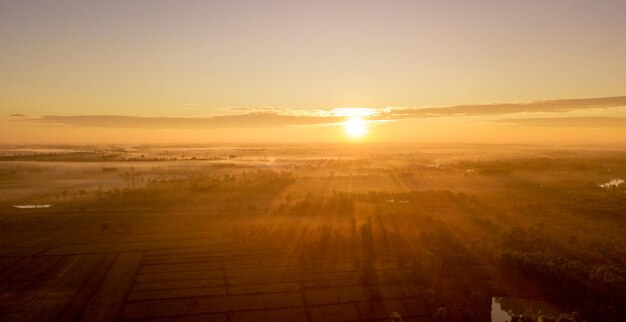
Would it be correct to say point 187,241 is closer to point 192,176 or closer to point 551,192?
point 192,176

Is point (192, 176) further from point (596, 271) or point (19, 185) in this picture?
point (596, 271)

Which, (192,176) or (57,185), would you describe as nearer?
(57,185)

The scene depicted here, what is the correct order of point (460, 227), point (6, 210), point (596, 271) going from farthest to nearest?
1. point (6, 210)
2. point (460, 227)
3. point (596, 271)

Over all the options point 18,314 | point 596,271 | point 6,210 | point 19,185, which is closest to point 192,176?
point 19,185

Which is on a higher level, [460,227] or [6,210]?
[6,210]

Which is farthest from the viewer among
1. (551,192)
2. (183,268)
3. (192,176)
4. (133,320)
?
(192,176)

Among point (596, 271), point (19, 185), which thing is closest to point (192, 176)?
point (19, 185)
